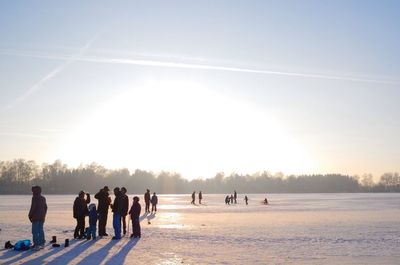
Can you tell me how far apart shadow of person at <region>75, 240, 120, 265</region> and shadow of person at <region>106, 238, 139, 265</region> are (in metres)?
0.32

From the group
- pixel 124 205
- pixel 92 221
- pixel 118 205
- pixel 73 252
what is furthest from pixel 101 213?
pixel 73 252

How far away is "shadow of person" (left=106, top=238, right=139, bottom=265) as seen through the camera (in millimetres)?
13109

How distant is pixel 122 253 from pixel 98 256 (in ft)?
3.17

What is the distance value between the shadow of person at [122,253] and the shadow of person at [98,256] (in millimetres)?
322

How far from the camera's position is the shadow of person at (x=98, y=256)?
13005mm

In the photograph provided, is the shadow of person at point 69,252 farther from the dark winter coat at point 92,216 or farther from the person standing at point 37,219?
the dark winter coat at point 92,216

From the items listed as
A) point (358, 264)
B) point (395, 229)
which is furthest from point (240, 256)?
point (395, 229)

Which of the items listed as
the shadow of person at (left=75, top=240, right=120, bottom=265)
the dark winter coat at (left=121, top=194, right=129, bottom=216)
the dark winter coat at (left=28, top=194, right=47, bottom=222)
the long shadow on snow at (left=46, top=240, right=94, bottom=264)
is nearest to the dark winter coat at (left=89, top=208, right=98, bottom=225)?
the long shadow on snow at (left=46, top=240, right=94, bottom=264)

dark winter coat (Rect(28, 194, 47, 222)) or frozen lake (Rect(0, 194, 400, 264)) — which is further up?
dark winter coat (Rect(28, 194, 47, 222))

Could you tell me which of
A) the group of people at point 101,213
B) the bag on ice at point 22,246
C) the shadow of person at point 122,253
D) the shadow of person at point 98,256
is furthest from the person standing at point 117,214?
the bag on ice at point 22,246

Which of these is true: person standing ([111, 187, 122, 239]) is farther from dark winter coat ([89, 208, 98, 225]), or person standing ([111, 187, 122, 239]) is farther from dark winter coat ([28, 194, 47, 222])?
dark winter coat ([28, 194, 47, 222])

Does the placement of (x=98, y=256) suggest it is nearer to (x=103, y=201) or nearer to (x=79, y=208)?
(x=79, y=208)

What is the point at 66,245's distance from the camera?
15.8 meters

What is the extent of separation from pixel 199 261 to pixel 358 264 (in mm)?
4562
